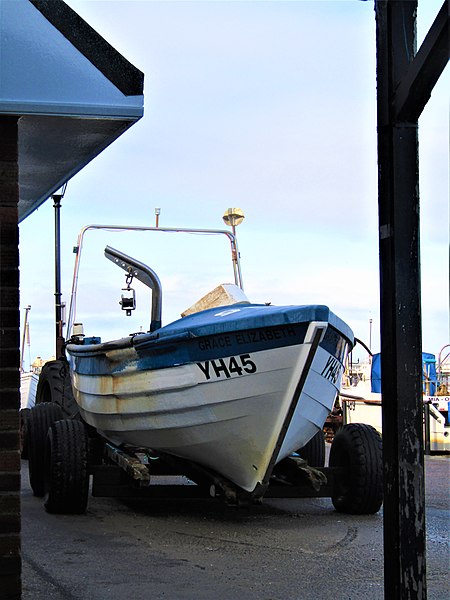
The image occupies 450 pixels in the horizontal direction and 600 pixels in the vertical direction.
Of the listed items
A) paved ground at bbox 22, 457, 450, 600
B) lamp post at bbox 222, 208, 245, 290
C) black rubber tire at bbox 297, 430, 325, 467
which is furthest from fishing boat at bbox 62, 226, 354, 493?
lamp post at bbox 222, 208, 245, 290

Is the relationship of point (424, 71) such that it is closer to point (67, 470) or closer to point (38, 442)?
point (67, 470)

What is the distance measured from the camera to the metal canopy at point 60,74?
4.00 meters

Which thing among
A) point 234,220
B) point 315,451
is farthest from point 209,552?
point 234,220

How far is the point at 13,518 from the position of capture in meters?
3.91

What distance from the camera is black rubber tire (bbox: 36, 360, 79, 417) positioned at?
11.5m

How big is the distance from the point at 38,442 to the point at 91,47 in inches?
251

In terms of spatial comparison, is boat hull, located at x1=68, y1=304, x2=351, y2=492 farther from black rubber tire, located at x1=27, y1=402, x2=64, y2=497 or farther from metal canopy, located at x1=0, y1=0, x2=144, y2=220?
metal canopy, located at x1=0, y1=0, x2=144, y2=220

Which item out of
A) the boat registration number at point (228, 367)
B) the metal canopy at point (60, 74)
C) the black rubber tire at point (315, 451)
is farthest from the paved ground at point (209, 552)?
the metal canopy at point (60, 74)

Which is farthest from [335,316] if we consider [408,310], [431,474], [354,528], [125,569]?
[431,474]

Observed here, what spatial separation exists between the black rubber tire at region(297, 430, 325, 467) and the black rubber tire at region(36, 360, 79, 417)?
2.85 meters

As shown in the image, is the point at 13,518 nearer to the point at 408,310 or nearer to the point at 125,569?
the point at 408,310

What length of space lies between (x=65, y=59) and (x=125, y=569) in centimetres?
361

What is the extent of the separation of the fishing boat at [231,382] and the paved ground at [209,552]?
2.08ft

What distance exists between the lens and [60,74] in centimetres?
406
